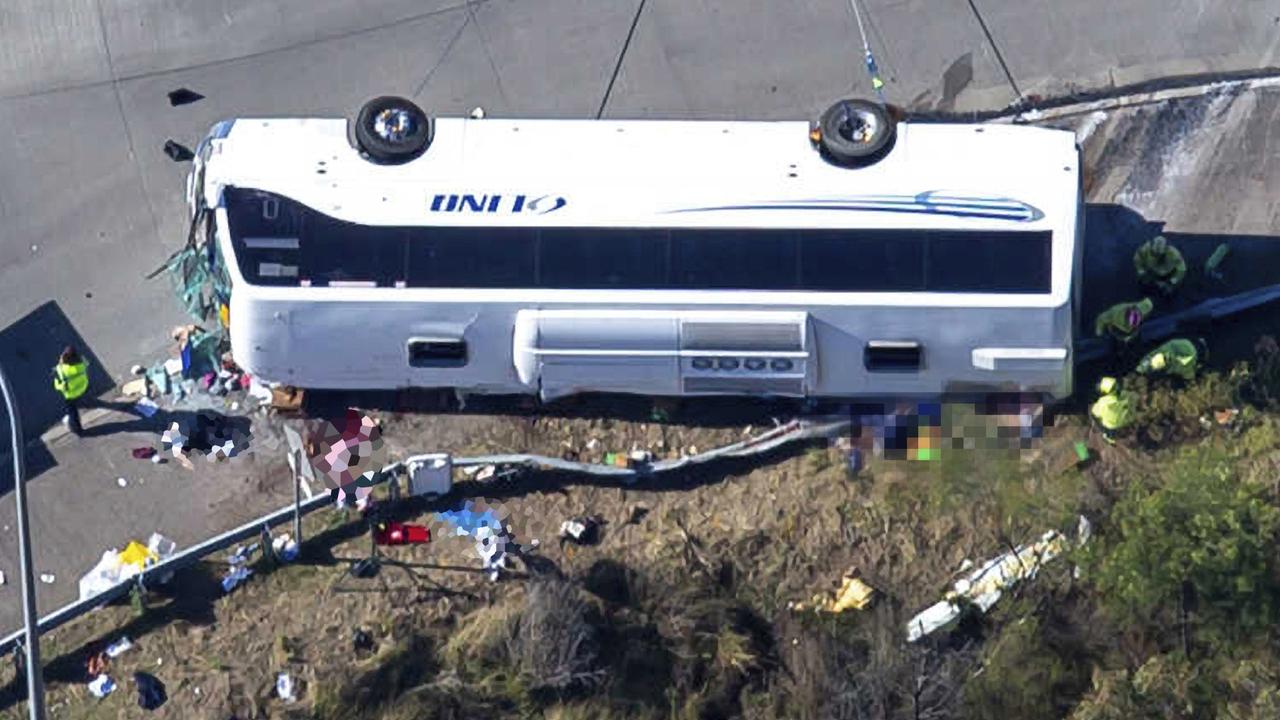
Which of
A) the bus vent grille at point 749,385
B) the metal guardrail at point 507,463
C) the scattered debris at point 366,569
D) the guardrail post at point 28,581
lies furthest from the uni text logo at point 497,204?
the guardrail post at point 28,581

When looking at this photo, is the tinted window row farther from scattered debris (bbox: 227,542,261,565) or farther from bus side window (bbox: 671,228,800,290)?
scattered debris (bbox: 227,542,261,565)

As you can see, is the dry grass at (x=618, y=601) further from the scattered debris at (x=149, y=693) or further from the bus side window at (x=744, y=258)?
the bus side window at (x=744, y=258)

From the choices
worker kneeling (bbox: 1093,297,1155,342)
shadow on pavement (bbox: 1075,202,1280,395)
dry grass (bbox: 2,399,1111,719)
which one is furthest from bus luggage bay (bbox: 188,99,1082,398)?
shadow on pavement (bbox: 1075,202,1280,395)

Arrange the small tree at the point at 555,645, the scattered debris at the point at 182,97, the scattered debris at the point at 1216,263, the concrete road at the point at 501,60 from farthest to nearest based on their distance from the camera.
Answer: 1. the scattered debris at the point at 182,97
2. the concrete road at the point at 501,60
3. the scattered debris at the point at 1216,263
4. the small tree at the point at 555,645

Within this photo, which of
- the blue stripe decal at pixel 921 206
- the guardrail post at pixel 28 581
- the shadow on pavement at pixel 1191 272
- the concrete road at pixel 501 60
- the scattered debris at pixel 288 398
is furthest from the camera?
the concrete road at pixel 501 60

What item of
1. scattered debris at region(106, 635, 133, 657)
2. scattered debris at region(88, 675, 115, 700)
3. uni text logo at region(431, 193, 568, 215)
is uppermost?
uni text logo at region(431, 193, 568, 215)

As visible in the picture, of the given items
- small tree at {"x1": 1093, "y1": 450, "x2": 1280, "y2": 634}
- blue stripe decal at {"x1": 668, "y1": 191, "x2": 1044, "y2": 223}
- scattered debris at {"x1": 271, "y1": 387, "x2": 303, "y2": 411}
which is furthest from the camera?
scattered debris at {"x1": 271, "y1": 387, "x2": 303, "y2": 411}

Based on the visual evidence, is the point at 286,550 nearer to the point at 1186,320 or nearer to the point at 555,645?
the point at 555,645

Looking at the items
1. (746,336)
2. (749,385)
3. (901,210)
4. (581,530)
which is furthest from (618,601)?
(901,210)
